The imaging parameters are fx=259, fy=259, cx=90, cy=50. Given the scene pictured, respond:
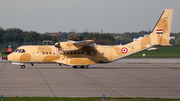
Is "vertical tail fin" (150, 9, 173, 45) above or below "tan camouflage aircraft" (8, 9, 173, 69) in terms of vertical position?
above

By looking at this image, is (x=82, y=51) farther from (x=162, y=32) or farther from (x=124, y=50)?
(x=162, y=32)

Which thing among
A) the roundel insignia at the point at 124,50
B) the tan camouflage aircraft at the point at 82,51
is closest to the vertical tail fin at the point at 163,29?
the tan camouflage aircraft at the point at 82,51

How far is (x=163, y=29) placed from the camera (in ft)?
119

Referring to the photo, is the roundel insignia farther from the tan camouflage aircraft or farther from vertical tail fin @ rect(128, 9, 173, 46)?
vertical tail fin @ rect(128, 9, 173, 46)

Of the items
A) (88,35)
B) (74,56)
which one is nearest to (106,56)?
(74,56)

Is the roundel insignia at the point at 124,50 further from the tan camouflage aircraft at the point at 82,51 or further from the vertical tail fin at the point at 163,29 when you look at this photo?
the vertical tail fin at the point at 163,29

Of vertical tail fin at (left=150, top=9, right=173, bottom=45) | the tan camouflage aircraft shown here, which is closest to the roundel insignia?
the tan camouflage aircraft

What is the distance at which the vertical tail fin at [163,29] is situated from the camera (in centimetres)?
3616

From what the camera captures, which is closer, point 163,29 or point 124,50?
point 124,50

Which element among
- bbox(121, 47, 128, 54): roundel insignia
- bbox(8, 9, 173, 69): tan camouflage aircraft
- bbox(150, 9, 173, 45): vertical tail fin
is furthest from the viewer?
bbox(150, 9, 173, 45): vertical tail fin


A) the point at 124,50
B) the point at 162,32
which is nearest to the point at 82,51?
the point at 124,50

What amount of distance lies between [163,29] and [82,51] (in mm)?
11849

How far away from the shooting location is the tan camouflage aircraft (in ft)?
111

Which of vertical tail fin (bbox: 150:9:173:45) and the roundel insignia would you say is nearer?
the roundel insignia
